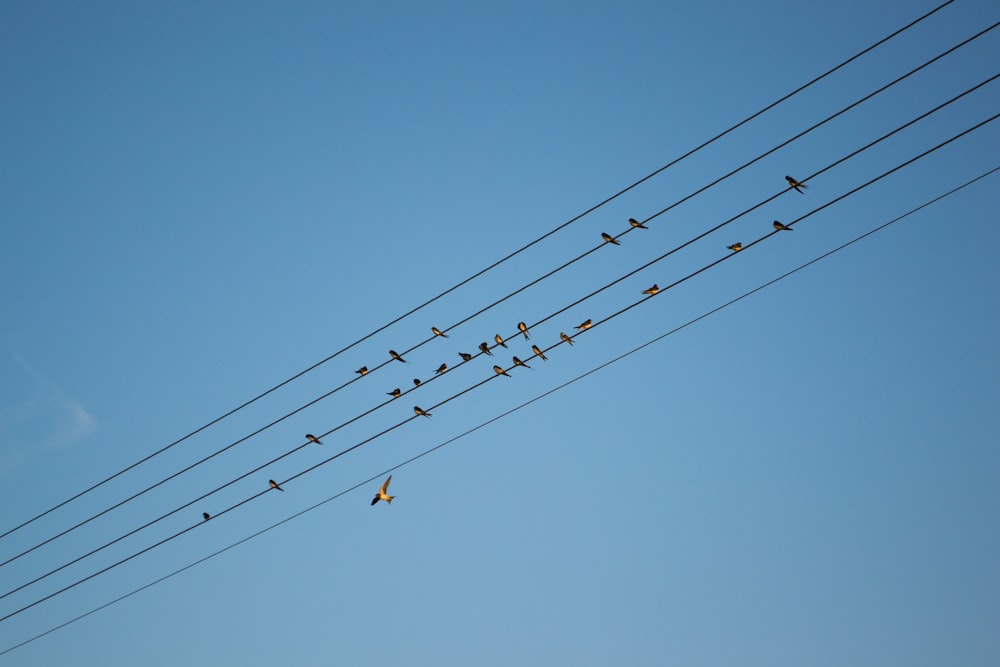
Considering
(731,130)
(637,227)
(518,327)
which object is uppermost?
(637,227)

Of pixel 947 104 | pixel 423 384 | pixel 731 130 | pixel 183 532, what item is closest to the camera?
pixel 947 104

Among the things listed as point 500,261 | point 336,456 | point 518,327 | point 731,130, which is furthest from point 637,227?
point 336,456

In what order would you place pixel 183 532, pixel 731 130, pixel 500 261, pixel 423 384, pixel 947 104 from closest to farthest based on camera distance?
pixel 947 104 → pixel 731 130 → pixel 500 261 → pixel 423 384 → pixel 183 532

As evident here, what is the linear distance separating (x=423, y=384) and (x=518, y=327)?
2.99m

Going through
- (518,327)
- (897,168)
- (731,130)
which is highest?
(518,327)

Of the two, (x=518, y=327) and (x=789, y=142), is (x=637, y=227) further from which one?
(x=789, y=142)

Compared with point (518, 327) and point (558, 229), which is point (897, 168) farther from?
point (518, 327)

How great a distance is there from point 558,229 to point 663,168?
1741 mm

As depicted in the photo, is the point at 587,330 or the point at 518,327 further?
the point at 518,327

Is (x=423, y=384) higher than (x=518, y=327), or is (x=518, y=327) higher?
(x=518, y=327)

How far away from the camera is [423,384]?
15.5 metres

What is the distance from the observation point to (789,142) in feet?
38.7

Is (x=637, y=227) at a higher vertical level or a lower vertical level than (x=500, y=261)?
higher

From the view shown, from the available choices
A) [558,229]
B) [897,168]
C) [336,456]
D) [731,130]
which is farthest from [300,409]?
[897,168]
